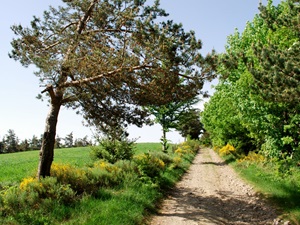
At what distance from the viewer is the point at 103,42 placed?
10.8 meters

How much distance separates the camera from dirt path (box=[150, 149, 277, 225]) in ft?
27.5

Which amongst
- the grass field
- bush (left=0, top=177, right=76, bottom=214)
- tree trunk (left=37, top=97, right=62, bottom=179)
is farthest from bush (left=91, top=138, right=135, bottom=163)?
bush (left=0, top=177, right=76, bottom=214)

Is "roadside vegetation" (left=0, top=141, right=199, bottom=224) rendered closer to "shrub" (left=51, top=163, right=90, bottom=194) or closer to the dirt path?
"shrub" (left=51, top=163, right=90, bottom=194)

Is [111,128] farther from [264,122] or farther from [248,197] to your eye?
[264,122]

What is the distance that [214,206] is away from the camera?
10070 millimetres

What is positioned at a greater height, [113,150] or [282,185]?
[113,150]

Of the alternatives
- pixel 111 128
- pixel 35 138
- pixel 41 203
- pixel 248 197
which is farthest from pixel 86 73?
pixel 35 138

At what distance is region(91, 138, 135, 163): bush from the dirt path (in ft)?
13.1

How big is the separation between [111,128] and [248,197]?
6.62m

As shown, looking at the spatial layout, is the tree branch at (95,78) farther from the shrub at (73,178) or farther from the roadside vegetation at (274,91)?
the shrub at (73,178)

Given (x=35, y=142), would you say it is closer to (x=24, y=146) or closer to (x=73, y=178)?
(x=24, y=146)

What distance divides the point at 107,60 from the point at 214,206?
264 inches

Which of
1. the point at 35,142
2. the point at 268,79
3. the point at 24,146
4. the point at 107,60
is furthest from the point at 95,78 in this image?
the point at 35,142

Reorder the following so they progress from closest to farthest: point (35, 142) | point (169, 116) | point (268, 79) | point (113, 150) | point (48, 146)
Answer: point (268, 79) → point (48, 146) → point (113, 150) → point (169, 116) → point (35, 142)
